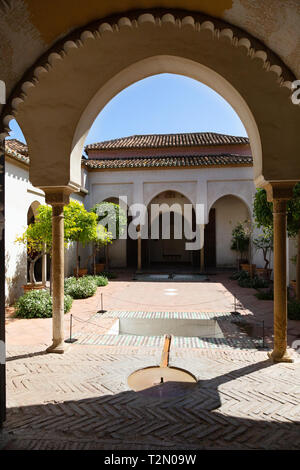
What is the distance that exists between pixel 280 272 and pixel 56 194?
4155mm

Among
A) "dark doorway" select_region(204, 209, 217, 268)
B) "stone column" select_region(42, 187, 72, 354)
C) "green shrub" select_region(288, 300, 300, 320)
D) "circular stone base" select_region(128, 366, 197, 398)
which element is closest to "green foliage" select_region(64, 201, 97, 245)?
"stone column" select_region(42, 187, 72, 354)

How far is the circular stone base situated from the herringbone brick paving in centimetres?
11

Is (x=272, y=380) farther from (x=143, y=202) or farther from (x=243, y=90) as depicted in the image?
(x=143, y=202)

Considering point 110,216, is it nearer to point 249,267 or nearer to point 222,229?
point 249,267

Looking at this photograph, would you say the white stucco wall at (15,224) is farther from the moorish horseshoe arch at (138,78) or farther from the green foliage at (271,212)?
the green foliage at (271,212)

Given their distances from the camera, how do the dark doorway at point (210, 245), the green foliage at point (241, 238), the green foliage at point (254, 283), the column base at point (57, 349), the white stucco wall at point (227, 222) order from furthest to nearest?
the dark doorway at point (210, 245), the white stucco wall at point (227, 222), the green foliage at point (241, 238), the green foliage at point (254, 283), the column base at point (57, 349)

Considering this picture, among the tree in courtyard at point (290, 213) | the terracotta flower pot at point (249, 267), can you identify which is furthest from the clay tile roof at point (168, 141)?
the tree in courtyard at point (290, 213)

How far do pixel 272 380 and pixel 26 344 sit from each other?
4614mm

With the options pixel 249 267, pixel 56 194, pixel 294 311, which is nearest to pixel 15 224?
pixel 56 194

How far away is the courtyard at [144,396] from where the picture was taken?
311 cm

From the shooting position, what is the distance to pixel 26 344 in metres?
6.07

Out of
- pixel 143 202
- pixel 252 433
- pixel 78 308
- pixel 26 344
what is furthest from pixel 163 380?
pixel 143 202

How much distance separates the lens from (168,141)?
72.6 ft

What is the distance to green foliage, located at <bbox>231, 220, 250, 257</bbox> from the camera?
1728cm
